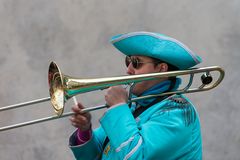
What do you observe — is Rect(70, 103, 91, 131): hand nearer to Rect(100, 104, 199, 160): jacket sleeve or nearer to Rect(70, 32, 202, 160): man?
Rect(70, 32, 202, 160): man

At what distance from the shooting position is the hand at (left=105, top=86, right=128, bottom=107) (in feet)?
4.99

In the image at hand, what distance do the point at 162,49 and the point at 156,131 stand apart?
0.29 metres

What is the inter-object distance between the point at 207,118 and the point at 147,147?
1800 millimetres

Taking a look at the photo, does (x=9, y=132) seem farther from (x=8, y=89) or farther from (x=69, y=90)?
(x=69, y=90)

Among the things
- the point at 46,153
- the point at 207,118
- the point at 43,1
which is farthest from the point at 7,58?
the point at 207,118

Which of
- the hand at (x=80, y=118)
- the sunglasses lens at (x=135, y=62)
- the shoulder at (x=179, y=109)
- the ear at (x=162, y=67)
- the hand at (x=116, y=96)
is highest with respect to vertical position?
the sunglasses lens at (x=135, y=62)

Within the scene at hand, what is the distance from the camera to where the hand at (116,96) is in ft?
4.99

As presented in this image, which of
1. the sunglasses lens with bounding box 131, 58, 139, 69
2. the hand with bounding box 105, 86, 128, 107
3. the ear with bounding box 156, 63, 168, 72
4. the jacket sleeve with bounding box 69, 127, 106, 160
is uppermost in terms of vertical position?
the sunglasses lens with bounding box 131, 58, 139, 69

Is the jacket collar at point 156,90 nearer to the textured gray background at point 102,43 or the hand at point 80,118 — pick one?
the hand at point 80,118

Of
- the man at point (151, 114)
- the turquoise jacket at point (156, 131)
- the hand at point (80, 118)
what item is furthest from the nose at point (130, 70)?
the hand at point (80, 118)

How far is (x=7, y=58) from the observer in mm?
3133

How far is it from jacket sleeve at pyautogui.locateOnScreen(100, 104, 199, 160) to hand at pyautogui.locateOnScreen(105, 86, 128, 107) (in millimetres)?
29

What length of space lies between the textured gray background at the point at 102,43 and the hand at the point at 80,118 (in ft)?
4.53

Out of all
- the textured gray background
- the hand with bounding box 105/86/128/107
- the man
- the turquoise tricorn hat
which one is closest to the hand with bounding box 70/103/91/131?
the man
